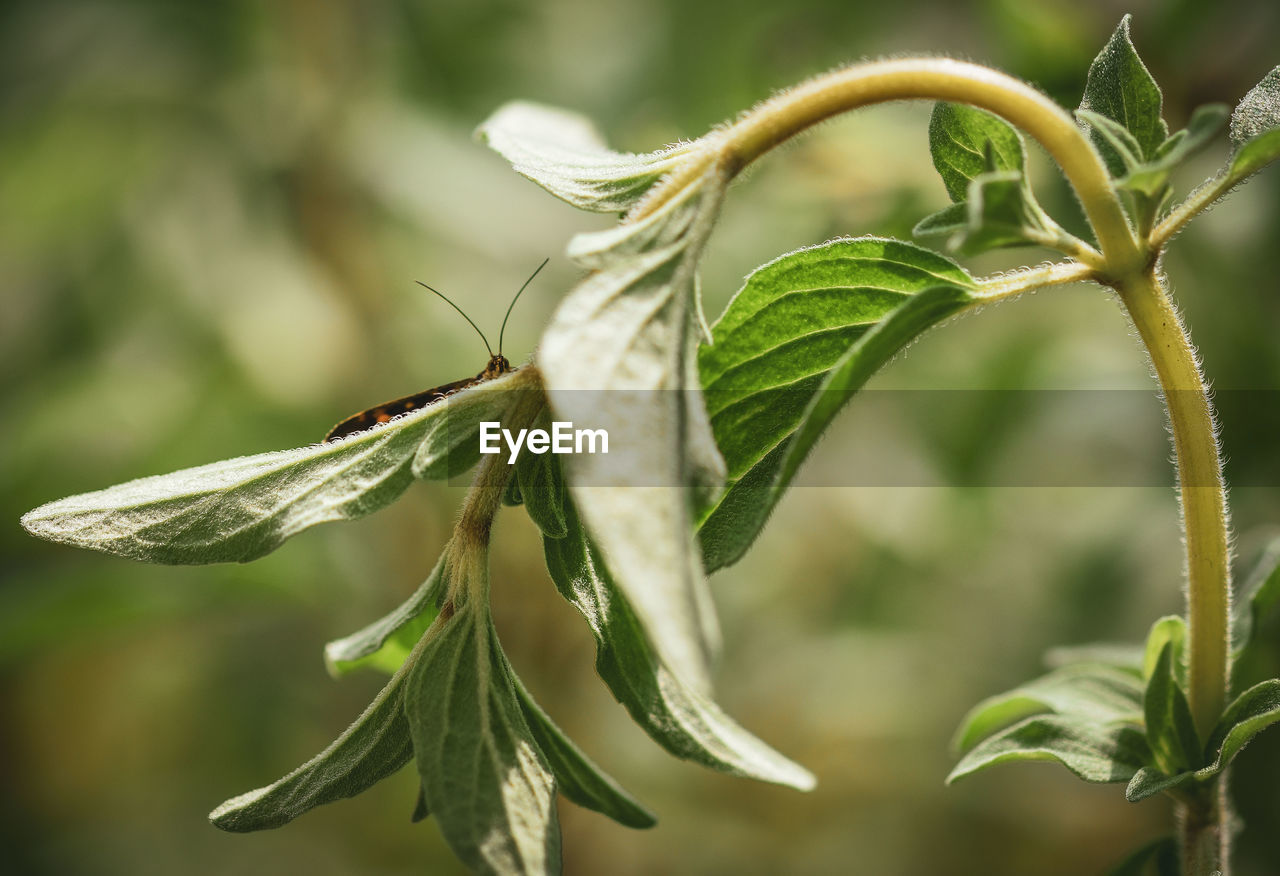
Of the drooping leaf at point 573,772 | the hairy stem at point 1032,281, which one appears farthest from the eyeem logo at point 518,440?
the hairy stem at point 1032,281

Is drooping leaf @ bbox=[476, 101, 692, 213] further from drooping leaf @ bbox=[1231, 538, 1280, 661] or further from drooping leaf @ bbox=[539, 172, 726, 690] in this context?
drooping leaf @ bbox=[1231, 538, 1280, 661]

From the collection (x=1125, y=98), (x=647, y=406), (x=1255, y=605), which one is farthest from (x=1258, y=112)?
(x=647, y=406)

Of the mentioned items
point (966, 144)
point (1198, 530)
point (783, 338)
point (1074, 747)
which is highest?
point (966, 144)

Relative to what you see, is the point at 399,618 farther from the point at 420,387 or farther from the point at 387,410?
the point at 420,387

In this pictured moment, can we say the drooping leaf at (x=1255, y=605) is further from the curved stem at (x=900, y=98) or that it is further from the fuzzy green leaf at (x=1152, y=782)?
the curved stem at (x=900, y=98)

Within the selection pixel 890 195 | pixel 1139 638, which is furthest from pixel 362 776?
pixel 1139 638

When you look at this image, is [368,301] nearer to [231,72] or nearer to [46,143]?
[231,72]
